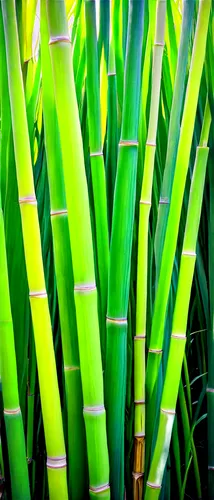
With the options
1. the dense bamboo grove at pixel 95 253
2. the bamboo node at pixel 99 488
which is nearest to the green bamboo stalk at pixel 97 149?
the dense bamboo grove at pixel 95 253

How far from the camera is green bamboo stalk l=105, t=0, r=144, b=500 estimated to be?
1.05 feet

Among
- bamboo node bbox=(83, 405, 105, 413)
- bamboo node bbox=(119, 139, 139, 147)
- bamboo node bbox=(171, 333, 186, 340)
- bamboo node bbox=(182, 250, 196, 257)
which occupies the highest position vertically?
bamboo node bbox=(119, 139, 139, 147)

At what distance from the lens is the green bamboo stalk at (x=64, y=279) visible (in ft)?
1.18

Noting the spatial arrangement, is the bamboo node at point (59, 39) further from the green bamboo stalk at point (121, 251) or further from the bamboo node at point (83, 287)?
the bamboo node at point (83, 287)

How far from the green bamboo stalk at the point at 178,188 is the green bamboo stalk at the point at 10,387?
12 cm

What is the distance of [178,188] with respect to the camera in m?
0.38

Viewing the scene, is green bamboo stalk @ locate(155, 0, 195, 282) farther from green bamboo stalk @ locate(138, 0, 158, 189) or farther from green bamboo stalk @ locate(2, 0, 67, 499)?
green bamboo stalk @ locate(2, 0, 67, 499)

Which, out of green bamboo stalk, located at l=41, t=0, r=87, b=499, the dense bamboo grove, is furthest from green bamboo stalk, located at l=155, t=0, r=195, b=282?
green bamboo stalk, located at l=41, t=0, r=87, b=499

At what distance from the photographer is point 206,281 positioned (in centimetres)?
50

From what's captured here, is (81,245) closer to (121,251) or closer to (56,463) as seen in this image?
(121,251)

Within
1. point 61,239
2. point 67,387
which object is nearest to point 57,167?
point 61,239

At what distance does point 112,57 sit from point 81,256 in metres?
0.23

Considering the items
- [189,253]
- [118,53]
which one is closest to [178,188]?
[189,253]

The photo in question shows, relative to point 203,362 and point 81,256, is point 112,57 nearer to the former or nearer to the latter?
point 81,256
